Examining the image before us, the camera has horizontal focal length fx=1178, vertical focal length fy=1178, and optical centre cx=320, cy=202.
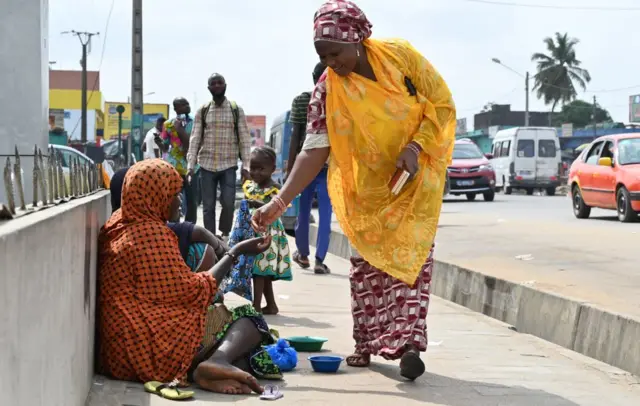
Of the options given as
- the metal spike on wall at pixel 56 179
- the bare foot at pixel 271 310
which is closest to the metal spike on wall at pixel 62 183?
the metal spike on wall at pixel 56 179

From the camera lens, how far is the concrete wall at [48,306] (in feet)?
8.97

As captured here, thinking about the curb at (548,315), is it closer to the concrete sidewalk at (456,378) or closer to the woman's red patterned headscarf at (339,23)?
the concrete sidewalk at (456,378)

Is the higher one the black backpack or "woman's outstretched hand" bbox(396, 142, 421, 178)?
the black backpack

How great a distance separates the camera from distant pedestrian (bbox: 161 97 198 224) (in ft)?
42.7

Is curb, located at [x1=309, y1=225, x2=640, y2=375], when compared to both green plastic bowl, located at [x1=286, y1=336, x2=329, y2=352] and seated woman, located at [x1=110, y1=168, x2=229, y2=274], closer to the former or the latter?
green plastic bowl, located at [x1=286, y1=336, x2=329, y2=352]

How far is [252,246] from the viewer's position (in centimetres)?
560

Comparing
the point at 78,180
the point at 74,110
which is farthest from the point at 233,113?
the point at 74,110

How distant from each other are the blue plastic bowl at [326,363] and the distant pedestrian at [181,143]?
7062 millimetres

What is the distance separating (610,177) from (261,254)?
41.4 feet

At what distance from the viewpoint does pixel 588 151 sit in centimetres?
2109

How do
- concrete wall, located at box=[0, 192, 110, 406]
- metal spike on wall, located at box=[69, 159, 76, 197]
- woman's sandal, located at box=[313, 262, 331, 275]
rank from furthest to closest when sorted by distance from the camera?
1. woman's sandal, located at box=[313, 262, 331, 275]
2. metal spike on wall, located at box=[69, 159, 76, 197]
3. concrete wall, located at box=[0, 192, 110, 406]

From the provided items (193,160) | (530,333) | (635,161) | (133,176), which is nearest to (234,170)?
(193,160)

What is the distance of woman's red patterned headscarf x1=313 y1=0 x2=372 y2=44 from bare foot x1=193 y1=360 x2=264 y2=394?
5.38 ft

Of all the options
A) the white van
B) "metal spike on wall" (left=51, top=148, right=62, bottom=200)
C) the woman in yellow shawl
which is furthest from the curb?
the white van
